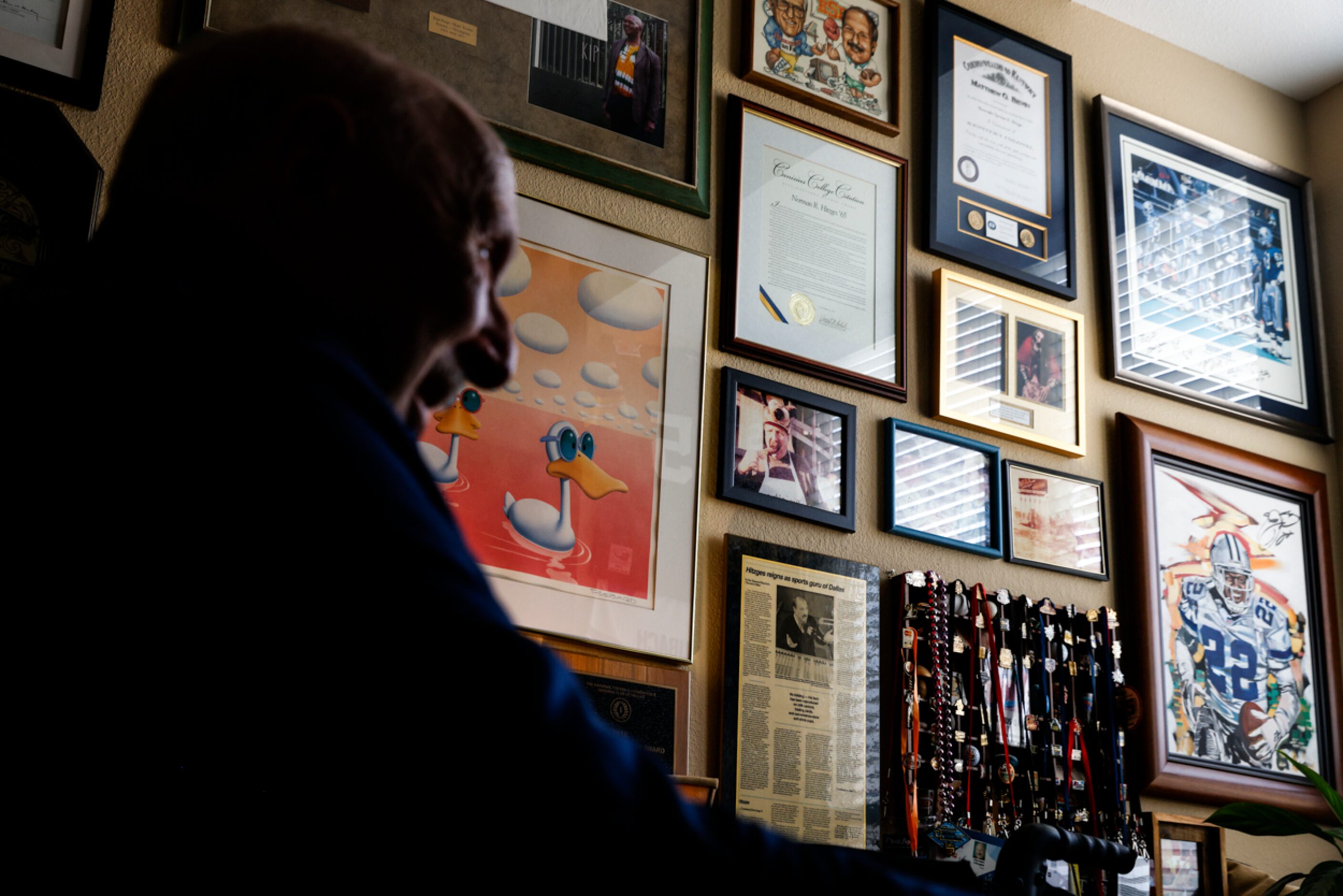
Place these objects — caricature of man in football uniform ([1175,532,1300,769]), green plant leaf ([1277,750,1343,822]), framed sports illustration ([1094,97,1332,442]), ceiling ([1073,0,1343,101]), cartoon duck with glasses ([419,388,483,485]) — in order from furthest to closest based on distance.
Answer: ceiling ([1073,0,1343,101]) → framed sports illustration ([1094,97,1332,442]) → caricature of man in football uniform ([1175,532,1300,769]) → green plant leaf ([1277,750,1343,822]) → cartoon duck with glasses ([419,388,483,485])

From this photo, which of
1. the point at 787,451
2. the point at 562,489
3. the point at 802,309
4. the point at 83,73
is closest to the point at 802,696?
the point at 787,451

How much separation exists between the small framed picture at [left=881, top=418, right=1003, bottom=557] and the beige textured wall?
0.03 metres

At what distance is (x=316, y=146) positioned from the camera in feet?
1.94

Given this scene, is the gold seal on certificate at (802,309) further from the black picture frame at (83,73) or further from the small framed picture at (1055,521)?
the black picture frame at (83,73)

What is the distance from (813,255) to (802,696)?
96cm

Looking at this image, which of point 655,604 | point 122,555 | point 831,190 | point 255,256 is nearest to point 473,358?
point 255,256

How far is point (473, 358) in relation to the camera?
26.5 inches

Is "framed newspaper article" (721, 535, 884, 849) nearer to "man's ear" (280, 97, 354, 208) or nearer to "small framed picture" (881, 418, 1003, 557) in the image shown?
"small framed picture" (881, 418, 1003, 557)

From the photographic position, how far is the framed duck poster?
7.12 ft

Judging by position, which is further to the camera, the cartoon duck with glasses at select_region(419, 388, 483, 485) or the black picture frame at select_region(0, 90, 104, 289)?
the cartoon duck with glasses at select_region(419, 388, 483, 485)

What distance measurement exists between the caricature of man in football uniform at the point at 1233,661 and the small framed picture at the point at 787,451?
103 cm

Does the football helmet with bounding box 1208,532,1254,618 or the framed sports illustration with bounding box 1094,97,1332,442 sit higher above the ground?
the framed sports illustration with bounding box 1094,97,1332,442

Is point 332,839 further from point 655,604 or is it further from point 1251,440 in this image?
point 1251,440

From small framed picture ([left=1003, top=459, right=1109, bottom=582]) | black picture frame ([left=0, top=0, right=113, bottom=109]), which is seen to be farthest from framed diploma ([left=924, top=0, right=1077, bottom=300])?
black picture frame ([left=0, top=0, right=113, bottom=109])
